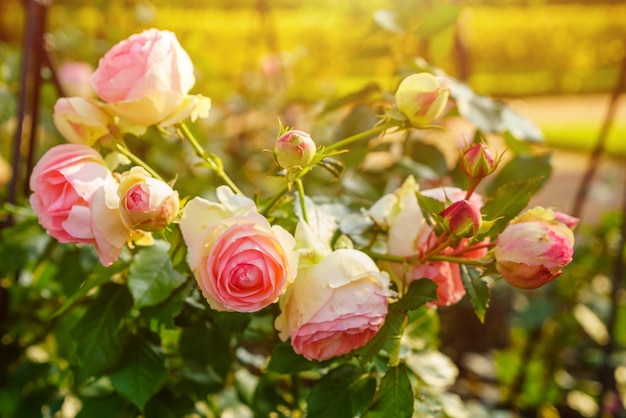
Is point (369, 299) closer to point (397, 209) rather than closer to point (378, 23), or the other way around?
point (397, 209)

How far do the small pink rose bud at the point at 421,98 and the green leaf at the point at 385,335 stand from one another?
0.16 meters

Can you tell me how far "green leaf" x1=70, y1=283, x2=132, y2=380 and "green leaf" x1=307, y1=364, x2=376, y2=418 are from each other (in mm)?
190

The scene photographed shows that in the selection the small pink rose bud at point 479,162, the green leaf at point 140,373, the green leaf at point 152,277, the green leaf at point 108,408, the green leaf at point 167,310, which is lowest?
the green leaf at point 108,408

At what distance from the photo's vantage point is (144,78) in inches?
23.4

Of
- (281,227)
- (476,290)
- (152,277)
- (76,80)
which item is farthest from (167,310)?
(76,80)


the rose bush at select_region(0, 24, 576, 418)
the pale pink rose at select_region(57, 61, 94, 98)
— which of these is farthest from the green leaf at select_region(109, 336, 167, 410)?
the pale pink rose at select_region(57, 61, 94, 98)

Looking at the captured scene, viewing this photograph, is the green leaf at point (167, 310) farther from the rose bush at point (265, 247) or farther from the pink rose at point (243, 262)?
the pink rose at point (243, 262)

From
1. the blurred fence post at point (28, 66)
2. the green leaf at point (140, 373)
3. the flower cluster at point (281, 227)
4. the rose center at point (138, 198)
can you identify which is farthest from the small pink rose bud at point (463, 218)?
the blurred fence post at point (28, 66)

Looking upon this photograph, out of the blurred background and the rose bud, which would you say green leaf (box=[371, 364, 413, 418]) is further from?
the blurred background

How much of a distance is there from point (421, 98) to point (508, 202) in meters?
0.12

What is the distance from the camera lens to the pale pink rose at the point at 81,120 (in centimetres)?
60

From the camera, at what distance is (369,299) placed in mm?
527

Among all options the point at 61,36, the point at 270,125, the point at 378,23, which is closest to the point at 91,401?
the point at 378,23

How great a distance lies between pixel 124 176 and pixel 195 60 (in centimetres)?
125
